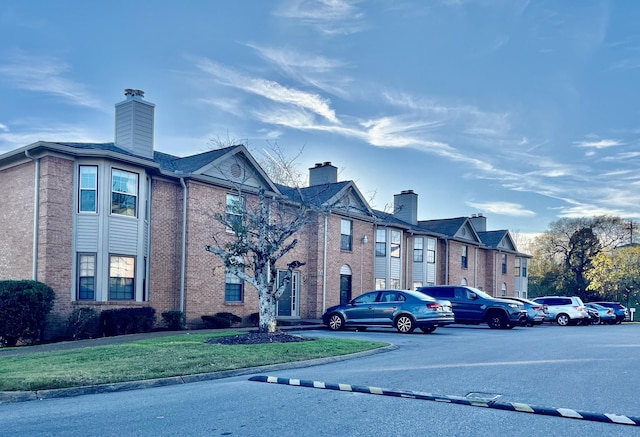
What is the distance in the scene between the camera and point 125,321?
1783cm

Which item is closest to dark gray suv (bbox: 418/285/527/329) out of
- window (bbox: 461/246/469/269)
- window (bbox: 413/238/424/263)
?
window (bbox: 413/238/424/263)

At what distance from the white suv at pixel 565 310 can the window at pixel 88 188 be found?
76.1ft

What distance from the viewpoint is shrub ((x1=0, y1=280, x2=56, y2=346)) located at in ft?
51.8

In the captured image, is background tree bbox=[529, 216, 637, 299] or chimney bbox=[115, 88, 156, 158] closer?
chimney bbox=[115, 88, 156, 158]

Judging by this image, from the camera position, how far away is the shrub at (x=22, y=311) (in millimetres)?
15773

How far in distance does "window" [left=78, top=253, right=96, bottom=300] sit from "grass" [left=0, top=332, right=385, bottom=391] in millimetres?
5384

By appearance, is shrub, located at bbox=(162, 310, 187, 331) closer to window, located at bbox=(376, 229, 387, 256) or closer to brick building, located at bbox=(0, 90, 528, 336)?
brick building, located at bbox=(0, 90, 528, 336)

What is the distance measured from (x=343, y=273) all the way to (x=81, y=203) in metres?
14.5

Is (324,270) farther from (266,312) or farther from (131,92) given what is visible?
(131,92)

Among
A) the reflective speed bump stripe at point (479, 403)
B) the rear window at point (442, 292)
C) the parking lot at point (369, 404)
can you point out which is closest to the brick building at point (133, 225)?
the rear window at point (442, 292)

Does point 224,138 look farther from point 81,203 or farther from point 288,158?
point 81,203

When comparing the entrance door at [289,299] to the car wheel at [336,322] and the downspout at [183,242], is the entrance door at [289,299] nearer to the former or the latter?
the car wheel at [336,322]

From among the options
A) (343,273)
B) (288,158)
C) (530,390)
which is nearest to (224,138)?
(288,158)

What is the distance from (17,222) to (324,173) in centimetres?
1663
